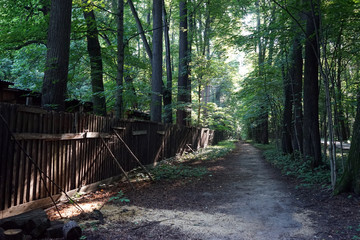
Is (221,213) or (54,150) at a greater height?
(54,150)

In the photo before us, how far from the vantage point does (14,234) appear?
2.96 m

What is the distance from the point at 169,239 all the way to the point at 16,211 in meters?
2.55

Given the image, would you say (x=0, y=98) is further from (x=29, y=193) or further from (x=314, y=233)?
(x=314, y=233)

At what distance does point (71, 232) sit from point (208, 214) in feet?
8.10

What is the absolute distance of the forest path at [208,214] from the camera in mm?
3705

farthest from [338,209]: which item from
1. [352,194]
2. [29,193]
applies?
[29,193]

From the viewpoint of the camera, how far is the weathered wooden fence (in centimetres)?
392

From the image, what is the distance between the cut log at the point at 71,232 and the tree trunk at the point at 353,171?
5298 millimetres

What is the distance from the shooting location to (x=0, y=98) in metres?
8.62

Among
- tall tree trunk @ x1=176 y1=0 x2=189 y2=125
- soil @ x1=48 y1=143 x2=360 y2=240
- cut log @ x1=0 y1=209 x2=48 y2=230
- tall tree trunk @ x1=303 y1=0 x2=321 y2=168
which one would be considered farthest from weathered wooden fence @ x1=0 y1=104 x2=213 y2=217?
tall tree trunk @ x1=176 y1=0 x2=189 y2=125

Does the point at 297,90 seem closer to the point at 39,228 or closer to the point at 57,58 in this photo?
the point at 57,58

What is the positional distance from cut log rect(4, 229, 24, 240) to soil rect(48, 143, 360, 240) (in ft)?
2.69

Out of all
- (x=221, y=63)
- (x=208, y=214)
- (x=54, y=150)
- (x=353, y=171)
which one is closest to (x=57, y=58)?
(x=54, y=150)

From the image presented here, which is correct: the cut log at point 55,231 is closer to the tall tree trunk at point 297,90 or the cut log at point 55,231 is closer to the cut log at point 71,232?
the cut log at point 71,232
